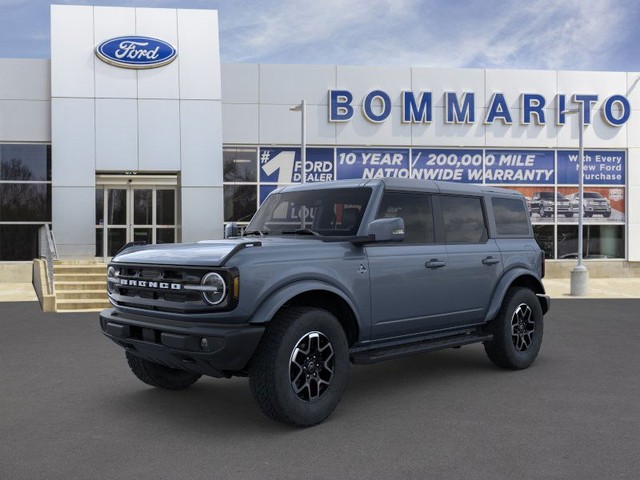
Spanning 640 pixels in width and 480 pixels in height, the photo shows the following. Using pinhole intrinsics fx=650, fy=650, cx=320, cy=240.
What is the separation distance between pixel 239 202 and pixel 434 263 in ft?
49.1

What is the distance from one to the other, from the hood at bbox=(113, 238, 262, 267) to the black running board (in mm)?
1395

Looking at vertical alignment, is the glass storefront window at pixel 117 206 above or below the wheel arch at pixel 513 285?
above

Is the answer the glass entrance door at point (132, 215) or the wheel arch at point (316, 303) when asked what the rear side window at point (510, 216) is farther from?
the glass entrance door at point (132, 215)

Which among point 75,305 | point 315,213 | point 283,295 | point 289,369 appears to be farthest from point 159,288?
point 75,305

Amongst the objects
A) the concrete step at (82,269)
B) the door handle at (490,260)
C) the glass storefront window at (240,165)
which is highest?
the glass storefront window at (240,165)

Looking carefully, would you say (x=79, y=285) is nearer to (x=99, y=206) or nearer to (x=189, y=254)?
(x=99, y=206)

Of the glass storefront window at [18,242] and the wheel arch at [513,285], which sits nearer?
the wheel arch at [513,285]

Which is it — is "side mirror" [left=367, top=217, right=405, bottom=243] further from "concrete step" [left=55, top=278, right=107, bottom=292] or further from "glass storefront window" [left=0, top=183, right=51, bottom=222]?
"glass storefront window" [left=0, top=183, right=51, bottom=222]

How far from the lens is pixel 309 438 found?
15.8 ft

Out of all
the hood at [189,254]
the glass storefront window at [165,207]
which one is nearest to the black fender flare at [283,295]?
the hood at [189,254]

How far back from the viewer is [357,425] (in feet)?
16.9

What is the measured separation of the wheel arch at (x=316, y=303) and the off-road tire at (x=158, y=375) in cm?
173

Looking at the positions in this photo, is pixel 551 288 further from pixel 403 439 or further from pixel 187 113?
pixel 403 439

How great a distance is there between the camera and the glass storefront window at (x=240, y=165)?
20.5m
